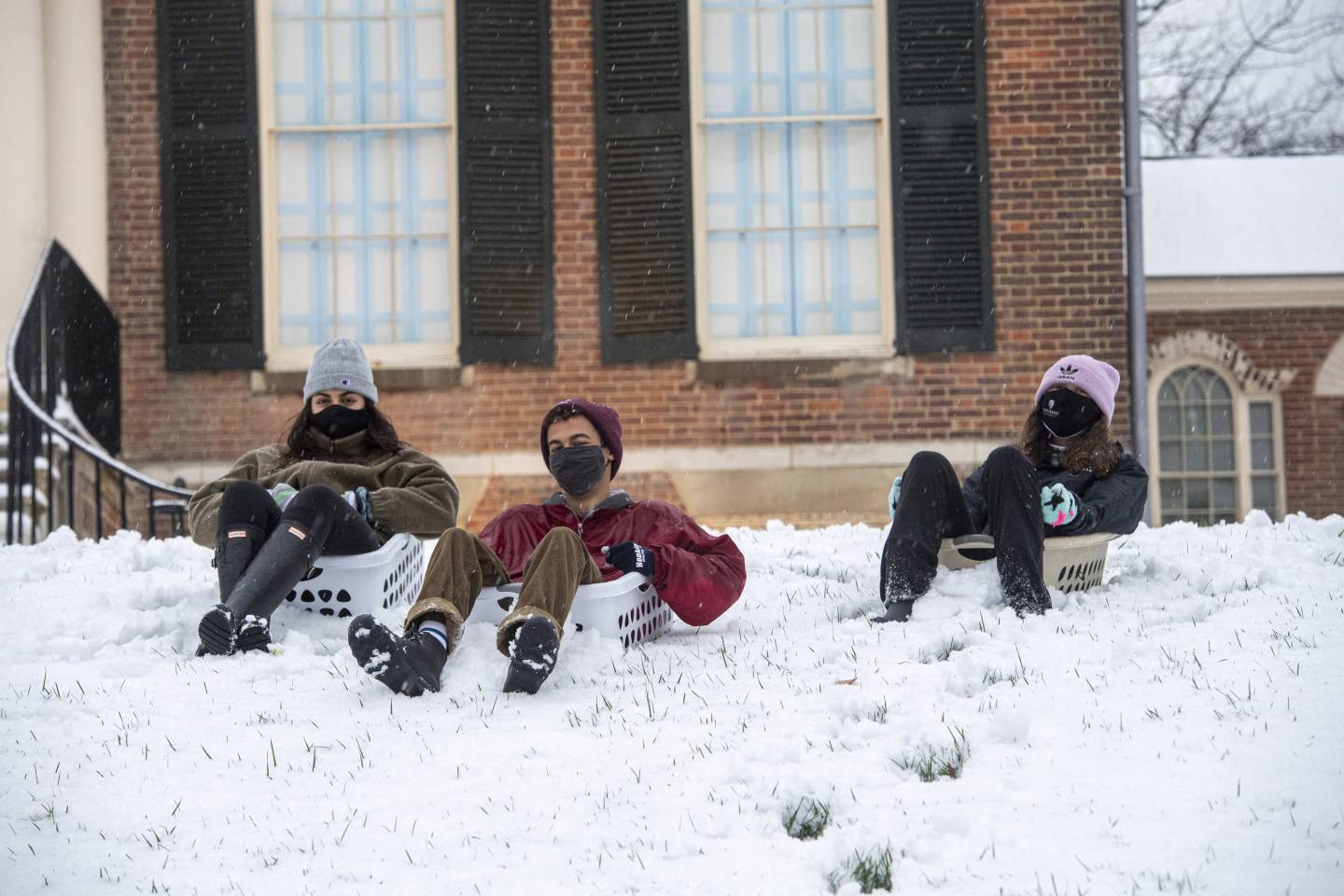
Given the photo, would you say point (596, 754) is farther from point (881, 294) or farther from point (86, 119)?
point (86, 119)

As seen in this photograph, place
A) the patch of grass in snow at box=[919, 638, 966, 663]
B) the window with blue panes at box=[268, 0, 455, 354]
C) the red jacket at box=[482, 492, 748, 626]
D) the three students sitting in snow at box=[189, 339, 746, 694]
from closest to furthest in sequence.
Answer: the three students sitting in snow at box=[189, 339, 746, 694] → the patch of grass in snow at box=[919, 638, 966, 663] → the red jacket at box=[482, 492, 748, 626] → the window with blue panes at box=[268, 0, 455, 354]

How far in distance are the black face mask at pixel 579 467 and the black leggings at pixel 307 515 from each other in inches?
28.7

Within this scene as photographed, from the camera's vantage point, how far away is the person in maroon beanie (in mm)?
3629

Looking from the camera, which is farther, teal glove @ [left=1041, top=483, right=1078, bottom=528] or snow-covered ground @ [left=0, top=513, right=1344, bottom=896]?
teal glove @ [left=1041, top=483, right=1078, bottom=528]

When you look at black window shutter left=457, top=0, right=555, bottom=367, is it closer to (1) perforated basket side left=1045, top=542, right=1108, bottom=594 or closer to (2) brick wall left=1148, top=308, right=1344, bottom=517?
(1) perforated basket side left=1045, top=542, right=1108, bottom=594

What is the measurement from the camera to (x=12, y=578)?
18.4 feet

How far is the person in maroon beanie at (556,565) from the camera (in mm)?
3629

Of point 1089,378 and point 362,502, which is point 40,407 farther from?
point 1089,378

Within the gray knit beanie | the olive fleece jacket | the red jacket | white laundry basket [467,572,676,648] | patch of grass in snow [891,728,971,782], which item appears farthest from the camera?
the gray knit beanie

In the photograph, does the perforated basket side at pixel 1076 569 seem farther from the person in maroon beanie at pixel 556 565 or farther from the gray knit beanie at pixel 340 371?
the gray knit beanie at pixel 340 371

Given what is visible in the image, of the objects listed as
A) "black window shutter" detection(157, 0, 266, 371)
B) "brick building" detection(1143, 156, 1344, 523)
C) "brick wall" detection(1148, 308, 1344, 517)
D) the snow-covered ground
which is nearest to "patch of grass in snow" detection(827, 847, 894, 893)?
the snow-covered ground

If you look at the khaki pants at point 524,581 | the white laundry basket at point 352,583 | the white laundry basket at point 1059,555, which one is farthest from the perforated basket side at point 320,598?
the white laundry basket at point 1059,555

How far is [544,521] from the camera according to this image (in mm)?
4410

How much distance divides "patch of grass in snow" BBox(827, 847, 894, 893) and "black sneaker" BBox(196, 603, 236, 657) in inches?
90.7
